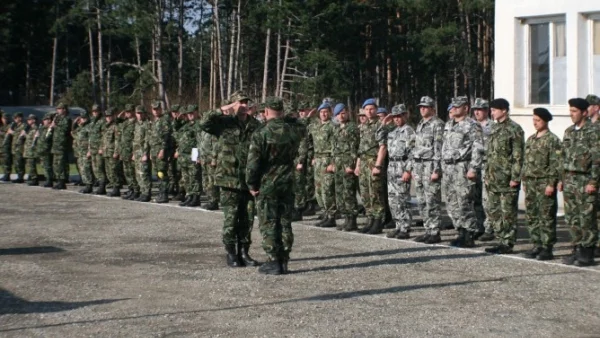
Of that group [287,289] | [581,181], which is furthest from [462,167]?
[287,289]

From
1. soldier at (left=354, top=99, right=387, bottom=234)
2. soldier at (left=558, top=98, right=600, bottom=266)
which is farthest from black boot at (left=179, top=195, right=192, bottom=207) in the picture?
soldier at (left=558, top=98, right=600, bottom=266)

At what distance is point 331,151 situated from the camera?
15336mm

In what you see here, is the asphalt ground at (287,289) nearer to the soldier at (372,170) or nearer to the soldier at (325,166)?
the soldier at (372,170)

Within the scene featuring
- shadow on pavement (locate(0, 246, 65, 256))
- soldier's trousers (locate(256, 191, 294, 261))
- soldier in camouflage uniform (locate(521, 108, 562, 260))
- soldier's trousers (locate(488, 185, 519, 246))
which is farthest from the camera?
shadow on pavement (locate(0, 246, 65, 256))

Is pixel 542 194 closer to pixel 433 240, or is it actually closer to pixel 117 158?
pixel 433 240

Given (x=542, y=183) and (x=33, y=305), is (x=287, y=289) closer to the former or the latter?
(x=33, y=305)

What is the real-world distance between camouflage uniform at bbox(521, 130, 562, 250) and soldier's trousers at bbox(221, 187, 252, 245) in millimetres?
3402

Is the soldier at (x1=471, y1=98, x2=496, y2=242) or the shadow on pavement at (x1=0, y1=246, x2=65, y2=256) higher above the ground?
the soldier at (x1=471, y1=98, x2=496, y2=242)

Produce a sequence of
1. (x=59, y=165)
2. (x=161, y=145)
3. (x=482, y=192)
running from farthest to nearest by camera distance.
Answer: (x=59, y=165), (x=161, y=145), (x=482, y=192)

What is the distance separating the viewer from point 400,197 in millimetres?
13977

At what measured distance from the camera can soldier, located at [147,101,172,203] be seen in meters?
19.2

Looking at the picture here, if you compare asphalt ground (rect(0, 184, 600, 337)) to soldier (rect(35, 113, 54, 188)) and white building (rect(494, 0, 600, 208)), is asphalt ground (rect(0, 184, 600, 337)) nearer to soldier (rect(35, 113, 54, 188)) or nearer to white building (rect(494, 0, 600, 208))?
white building (rect(494, 0, 600, 208))

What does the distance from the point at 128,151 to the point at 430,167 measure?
874 cm

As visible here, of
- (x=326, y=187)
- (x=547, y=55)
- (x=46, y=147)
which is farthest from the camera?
(x=46, y=147)
